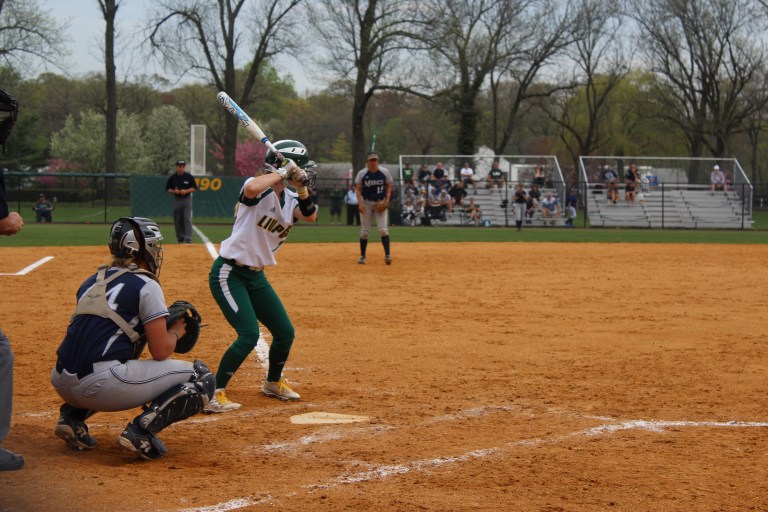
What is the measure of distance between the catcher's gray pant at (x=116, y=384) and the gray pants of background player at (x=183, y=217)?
656 inches

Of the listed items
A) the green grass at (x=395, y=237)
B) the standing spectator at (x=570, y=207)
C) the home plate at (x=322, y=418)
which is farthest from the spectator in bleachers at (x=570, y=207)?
the home plate at (x=322, y=418)

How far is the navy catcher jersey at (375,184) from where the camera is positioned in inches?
657

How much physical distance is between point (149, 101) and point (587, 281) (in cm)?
6897

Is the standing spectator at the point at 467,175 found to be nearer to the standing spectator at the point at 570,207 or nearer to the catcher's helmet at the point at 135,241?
the standing spectator at the point at 570,207

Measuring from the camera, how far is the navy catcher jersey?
16.7 m

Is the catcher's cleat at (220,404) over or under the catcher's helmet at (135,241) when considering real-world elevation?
under

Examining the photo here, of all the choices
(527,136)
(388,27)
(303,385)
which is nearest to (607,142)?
(527,136)

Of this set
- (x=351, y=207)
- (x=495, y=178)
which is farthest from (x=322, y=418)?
(x=495, y=178)

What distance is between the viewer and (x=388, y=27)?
43.2m

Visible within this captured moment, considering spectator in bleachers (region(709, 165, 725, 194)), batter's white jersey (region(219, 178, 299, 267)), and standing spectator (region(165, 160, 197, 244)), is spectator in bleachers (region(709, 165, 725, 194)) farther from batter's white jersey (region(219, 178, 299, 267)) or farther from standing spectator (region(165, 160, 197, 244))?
batter's white jersey (region(219, 178, 299, 267))

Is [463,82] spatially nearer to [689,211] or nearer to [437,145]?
[689,211]

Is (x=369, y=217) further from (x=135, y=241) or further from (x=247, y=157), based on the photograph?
(x=247, y=157)

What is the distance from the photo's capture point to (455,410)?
644cm

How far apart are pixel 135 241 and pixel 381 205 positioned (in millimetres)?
11668
